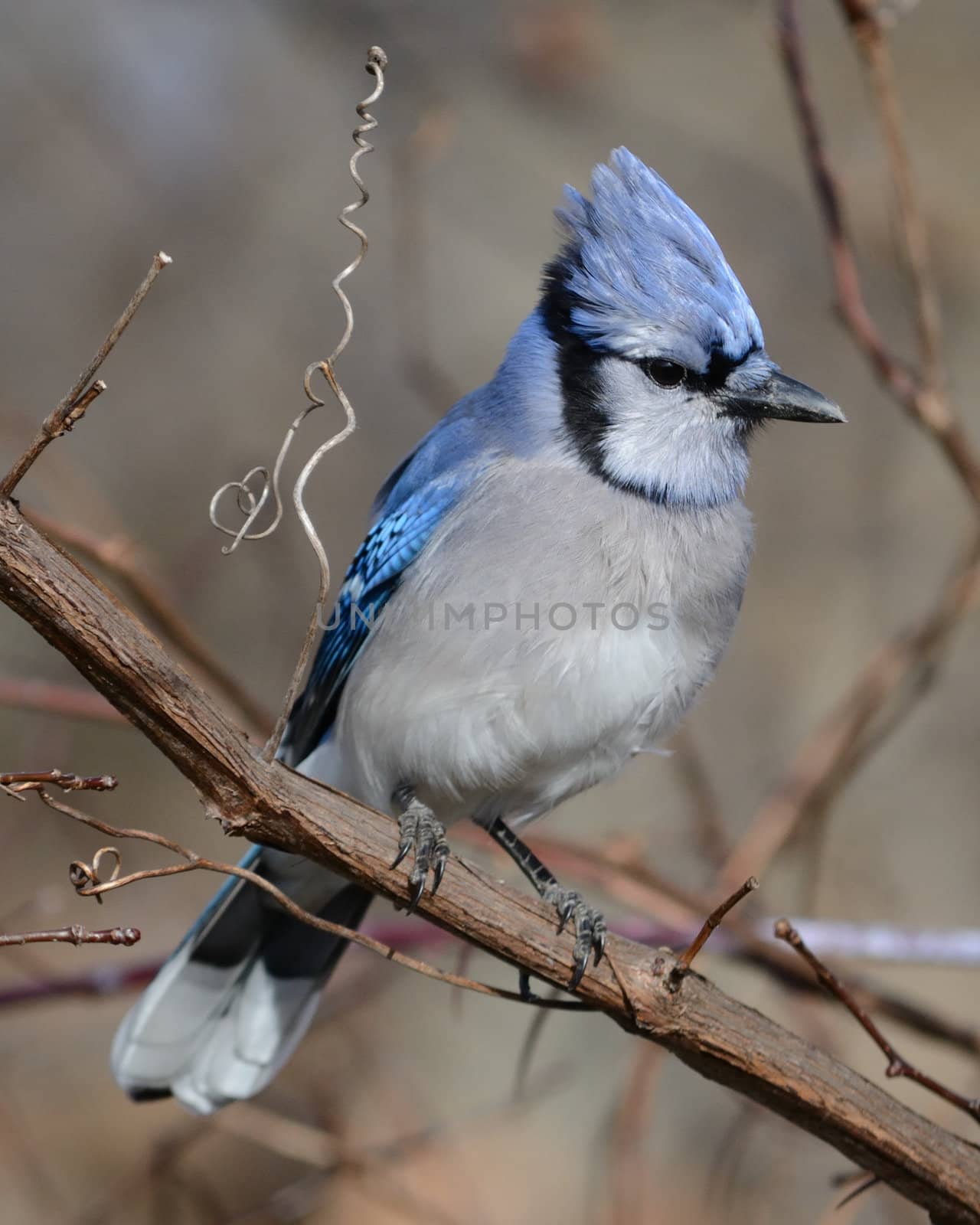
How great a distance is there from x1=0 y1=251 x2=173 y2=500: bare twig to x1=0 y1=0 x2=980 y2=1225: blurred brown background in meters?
2.90

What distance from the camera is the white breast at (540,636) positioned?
250 cm

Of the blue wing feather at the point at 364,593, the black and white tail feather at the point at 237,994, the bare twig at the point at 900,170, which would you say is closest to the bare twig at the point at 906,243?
the bare twig at the point at 900,170

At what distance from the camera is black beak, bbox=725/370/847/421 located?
2.54 metres

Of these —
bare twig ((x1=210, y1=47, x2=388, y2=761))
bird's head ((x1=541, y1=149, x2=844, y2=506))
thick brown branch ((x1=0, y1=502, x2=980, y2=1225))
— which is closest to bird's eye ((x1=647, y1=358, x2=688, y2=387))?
bird's head ((x1=541, y1=149, x2=844, y2=506))

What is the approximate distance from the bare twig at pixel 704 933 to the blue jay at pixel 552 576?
409 millimetres

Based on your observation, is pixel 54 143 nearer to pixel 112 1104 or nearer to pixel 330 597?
pixel 330 597

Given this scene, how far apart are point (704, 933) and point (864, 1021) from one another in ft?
0.94

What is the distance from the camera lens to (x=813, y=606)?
569 centimetres

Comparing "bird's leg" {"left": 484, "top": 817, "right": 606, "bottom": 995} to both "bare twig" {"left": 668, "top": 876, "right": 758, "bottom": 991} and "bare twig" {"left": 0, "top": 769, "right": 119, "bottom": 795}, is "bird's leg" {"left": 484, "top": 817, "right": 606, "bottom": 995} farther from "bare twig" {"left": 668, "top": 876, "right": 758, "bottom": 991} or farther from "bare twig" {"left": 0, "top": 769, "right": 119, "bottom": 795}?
"bare twig" {"left": 0, "top": 769, "right": 119, "bottom": 795}

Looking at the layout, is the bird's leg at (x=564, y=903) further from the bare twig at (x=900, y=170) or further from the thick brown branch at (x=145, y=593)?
the bare twig at (x=900, y=170)

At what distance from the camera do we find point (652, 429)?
8.60ft

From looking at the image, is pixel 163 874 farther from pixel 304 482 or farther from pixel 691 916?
pixel 691 916

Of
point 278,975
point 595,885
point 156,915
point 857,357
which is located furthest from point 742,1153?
point 857,357

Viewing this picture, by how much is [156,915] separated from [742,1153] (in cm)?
237
